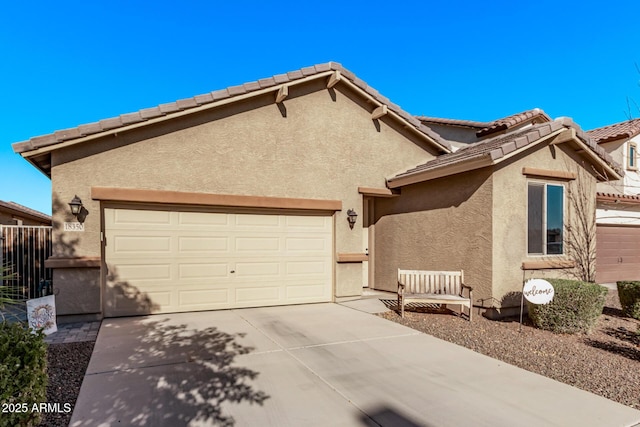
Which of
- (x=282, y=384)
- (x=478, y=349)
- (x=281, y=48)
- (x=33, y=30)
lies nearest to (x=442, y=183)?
(x=478, y=349)

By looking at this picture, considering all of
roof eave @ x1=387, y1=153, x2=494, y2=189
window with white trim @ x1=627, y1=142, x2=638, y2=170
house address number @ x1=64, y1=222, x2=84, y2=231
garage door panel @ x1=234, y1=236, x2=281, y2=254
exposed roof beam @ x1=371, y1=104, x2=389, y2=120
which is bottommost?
garage door panel @ x1=234, y1=236, x2=281, y2=254

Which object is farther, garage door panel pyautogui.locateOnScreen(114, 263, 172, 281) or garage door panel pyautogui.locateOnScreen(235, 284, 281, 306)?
garage door panel pyautogui.locateOnScreen(235, 284, 281, 306)

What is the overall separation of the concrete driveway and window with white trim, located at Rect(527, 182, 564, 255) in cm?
410

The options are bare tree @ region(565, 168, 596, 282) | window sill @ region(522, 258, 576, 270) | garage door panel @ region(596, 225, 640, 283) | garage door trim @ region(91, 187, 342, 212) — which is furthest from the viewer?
garage door panel @ region(596, 225, 640, 283)

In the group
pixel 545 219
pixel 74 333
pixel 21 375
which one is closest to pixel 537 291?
pixel 545 219

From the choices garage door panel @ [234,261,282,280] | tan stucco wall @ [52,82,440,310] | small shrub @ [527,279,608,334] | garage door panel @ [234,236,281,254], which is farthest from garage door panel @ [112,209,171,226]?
small shrub @ [527,279,608,334]

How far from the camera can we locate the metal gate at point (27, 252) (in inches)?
404

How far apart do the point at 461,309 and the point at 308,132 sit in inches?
236

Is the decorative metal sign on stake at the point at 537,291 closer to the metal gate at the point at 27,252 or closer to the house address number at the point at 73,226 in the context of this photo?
the house address number at the point at 73,226

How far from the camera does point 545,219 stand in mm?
8664

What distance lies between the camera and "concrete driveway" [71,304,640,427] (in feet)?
12.3

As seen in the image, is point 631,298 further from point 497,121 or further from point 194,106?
point 194,106

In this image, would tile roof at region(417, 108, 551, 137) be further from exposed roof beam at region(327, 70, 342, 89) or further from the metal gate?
the metal gate

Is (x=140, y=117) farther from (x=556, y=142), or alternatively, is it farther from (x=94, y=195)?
(x=556, y=142)
